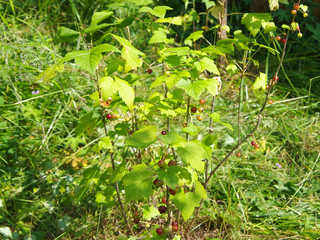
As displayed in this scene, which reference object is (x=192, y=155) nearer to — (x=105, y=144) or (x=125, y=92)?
(x=125, y=92)

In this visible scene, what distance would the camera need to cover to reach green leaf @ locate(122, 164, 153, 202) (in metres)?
1.02

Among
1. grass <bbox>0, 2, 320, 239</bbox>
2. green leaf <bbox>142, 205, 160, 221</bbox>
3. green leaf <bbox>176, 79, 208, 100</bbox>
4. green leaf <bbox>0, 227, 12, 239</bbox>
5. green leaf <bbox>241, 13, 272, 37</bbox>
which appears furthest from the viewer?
grass <bbox>0, 2, 320, 239</bbox>

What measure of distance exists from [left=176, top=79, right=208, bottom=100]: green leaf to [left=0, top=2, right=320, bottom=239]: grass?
0.58 metres

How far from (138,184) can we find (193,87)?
0.41 meters

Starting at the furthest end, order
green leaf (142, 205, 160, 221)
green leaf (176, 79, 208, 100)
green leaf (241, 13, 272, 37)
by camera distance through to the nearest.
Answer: green leaf (142, 205, 160, 221)
green leaf (241, 13, 272, 37)
green leaf (176, 79, 208, 100)

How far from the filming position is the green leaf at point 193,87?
1.11 m

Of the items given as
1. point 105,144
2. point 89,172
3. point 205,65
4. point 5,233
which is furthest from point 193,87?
point 5,233

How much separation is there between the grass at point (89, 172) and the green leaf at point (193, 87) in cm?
58

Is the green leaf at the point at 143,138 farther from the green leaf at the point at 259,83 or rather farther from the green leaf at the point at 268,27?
the green leaf at the point at 268,27

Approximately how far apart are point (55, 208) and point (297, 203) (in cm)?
151

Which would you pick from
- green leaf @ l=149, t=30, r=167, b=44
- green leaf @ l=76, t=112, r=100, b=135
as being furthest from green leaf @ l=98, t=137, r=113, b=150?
green leaf @ l=149, t=30, r=167, b=44

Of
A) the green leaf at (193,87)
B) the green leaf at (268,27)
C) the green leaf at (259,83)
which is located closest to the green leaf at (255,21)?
the green leaf at (268,27)

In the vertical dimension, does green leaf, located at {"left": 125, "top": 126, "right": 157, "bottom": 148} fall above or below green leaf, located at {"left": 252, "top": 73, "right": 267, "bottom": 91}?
below

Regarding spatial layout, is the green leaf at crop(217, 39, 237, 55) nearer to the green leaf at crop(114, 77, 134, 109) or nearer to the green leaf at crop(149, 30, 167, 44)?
the green leaf at crop(149, 30, 167, 44)
